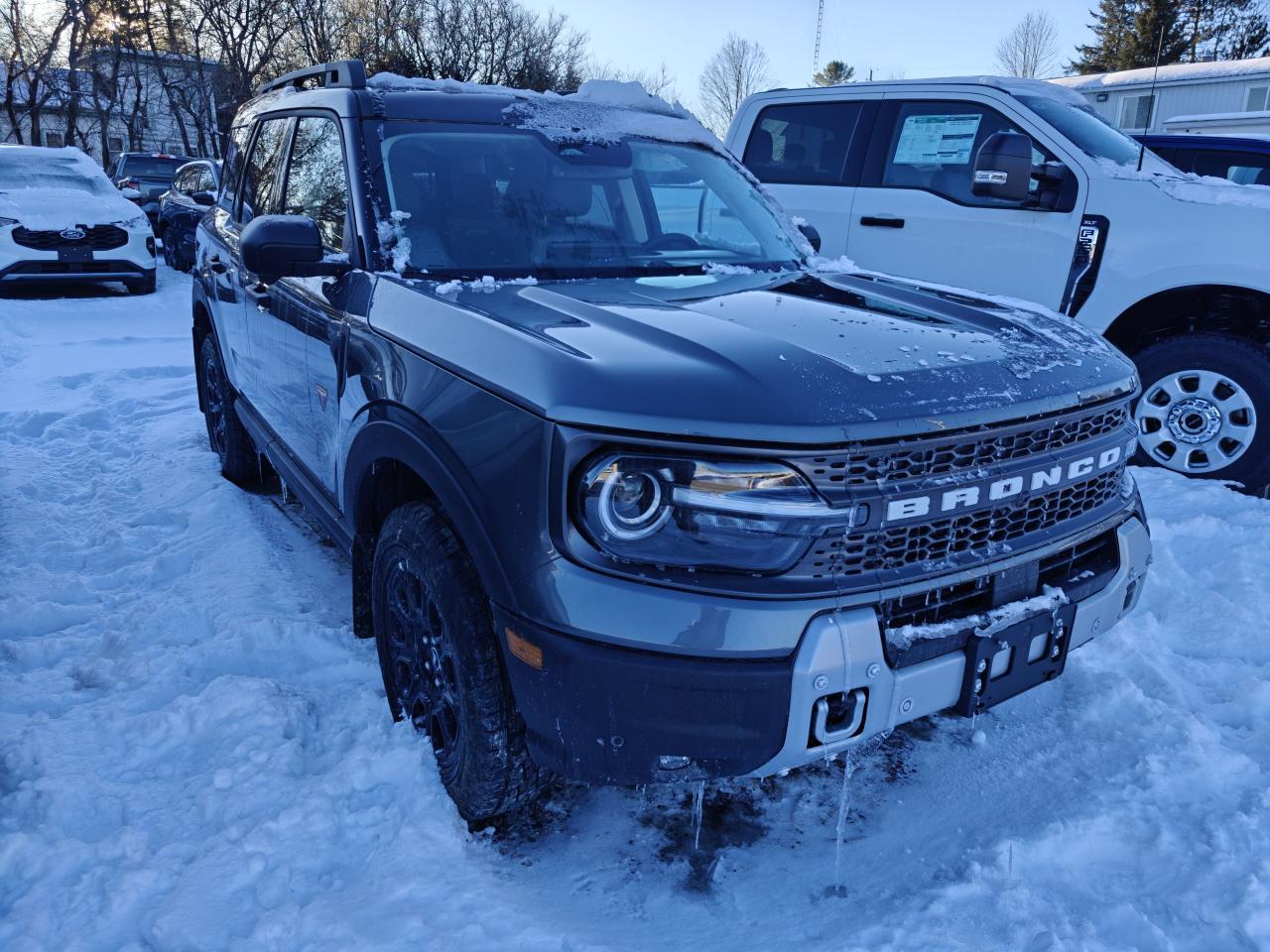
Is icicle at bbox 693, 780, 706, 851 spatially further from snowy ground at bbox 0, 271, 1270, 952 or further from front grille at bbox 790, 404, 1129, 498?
front grille at bbox 790, 404, 1129, 498

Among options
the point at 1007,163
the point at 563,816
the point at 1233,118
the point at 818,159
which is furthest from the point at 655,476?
the point at 1233,118

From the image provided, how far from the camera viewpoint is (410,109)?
3.13 meters

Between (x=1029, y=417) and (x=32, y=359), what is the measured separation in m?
8.31

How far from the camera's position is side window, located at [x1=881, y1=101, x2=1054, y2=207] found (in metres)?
5.56

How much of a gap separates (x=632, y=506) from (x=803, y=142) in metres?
5.16

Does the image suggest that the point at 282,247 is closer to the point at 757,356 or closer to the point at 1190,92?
the point at 757,356

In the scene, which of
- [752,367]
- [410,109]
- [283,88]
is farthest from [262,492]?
[752,367]

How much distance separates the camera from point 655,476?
6.28ft

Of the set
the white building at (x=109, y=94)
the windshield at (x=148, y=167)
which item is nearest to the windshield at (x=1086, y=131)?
the windshield at (x=148, y=167)

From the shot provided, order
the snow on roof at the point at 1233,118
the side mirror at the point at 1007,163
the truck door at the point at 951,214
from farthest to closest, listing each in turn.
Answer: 1. the snow on roof at the point at 1233,118
2. the truck door at the point at 951,214
3. the side mirror at the point at 1007,163

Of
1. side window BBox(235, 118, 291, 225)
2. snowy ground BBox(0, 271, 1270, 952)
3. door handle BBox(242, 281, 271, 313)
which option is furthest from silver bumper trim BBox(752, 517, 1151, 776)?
side window BBox(235, 118, 291, 225)

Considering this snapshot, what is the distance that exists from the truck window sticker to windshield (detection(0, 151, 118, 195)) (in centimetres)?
1070

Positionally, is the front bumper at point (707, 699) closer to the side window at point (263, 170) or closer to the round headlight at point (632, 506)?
the round headlight at point (632, 506)

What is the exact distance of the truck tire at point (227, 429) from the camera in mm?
4977
